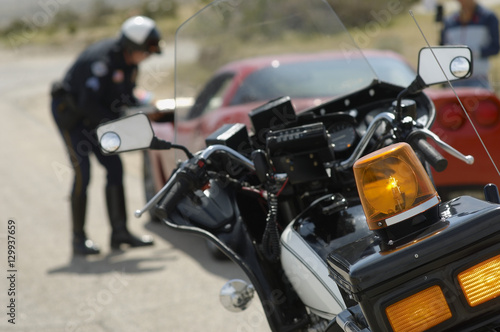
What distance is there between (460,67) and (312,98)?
1.94 m

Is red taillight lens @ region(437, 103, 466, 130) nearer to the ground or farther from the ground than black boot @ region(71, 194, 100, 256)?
nearer to the ground

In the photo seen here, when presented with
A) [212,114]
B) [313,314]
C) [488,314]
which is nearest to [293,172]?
[313,314]

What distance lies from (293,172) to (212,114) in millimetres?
2246

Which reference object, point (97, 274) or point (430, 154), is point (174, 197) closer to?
point (430, 154)

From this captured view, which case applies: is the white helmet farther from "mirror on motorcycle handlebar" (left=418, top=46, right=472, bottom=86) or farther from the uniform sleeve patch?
→ "mirror on motorcycle handlebar" (left=418, top=46, right=472, bottom=86)

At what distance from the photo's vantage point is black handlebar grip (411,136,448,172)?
2230mm

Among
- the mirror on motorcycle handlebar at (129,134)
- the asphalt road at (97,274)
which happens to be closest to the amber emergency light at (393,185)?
the mirror on motorcycle handlebar at (129,134)

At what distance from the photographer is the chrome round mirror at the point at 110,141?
8.82 feet

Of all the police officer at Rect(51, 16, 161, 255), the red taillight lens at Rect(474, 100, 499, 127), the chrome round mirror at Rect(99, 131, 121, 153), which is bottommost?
the chrome round mirror at Rect(99, 131, 121, 153)

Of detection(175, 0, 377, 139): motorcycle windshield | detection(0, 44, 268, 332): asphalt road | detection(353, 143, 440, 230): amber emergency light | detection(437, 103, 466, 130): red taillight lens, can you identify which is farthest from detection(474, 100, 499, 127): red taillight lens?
detection(353, 143, 440, 230): amber emergency light

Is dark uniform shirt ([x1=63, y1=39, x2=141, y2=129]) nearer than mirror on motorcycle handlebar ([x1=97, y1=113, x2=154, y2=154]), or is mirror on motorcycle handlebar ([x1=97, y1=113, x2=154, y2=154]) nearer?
mirror on motorcycle handlebar ([x1=97, y1=113, x2=154, y2=154])

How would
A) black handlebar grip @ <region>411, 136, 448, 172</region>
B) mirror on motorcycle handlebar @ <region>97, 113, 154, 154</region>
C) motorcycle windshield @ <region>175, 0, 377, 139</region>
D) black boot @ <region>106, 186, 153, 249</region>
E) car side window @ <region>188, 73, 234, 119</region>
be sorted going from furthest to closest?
black boot @ <region>106, 186, 153, 249</region>, car side window @ <region>188, 73, 234, 119</region>, motorcycle windshield @ <region>175, 0, 377, 139</region>, mirror on motorcycle handlebar @ <region>97, 113, 154, 154</region>, black handlebar grip @ <region>411, 136, 448, 172</region>

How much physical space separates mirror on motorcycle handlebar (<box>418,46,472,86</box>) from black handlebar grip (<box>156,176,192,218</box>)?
960 millimetres

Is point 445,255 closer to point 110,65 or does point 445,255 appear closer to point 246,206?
point 246,206
